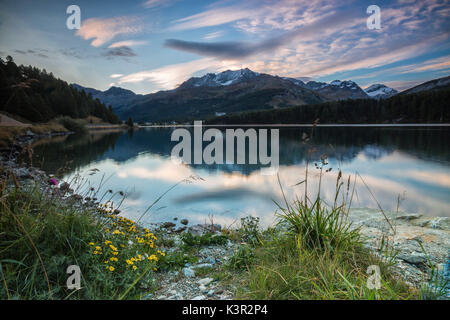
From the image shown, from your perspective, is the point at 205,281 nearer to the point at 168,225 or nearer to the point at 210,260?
the point at 210,260

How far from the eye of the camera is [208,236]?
5.20 metres

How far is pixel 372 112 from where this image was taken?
9006cm

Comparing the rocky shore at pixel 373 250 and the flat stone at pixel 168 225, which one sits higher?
the rocky shore at pixel 373 250

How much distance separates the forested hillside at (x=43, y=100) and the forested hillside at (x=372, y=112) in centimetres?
6924

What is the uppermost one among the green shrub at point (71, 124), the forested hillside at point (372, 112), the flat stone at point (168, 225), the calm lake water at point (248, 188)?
the forested hillside at point (372, 112)

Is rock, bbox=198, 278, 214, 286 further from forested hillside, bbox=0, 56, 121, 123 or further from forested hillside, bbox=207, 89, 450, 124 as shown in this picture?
forested hillside, bbox=207, 89, 450, 124

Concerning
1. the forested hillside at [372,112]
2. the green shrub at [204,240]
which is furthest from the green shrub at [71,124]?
the forested hillside at [372,112]

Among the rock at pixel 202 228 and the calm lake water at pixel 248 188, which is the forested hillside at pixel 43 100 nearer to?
the calm lake water at pixel 248 188

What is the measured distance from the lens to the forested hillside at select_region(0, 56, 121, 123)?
5385 cm

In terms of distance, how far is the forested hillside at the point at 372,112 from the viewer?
2758 inches

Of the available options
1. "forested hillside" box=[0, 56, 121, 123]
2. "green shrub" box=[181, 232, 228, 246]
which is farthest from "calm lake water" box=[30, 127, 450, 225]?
"forested hillside" box=[0, 56, 121, 123]

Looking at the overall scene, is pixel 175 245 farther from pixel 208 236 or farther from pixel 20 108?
pixel 20 108

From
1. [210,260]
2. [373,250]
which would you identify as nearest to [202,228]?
[210,260]

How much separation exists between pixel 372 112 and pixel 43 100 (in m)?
116
